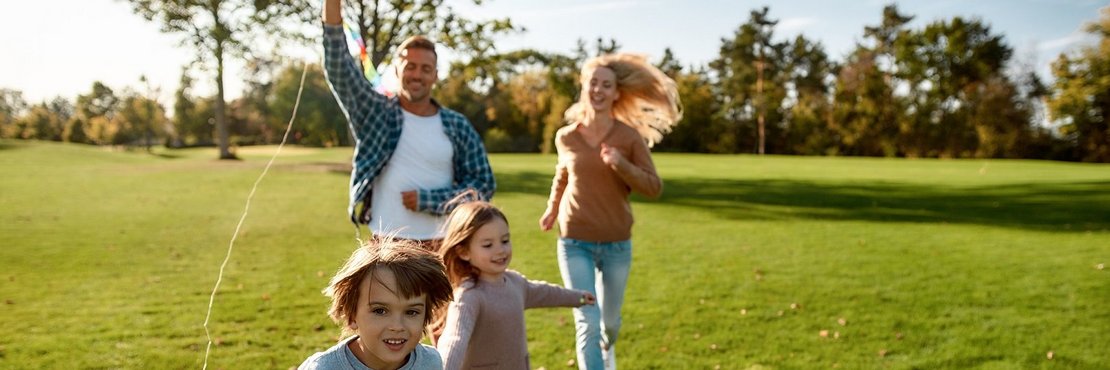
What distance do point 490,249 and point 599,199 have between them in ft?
4.23

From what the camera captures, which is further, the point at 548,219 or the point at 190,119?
the point at 190,119

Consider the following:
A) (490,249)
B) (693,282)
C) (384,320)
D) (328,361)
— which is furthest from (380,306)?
(693,282)

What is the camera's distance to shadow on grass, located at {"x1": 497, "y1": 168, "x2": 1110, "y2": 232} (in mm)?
13852

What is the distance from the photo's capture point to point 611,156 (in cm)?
402

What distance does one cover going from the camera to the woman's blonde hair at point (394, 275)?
220cm

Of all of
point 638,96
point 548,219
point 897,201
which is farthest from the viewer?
point 897,201

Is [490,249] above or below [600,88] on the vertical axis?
below

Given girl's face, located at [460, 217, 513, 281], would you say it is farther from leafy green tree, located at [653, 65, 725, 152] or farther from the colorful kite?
leafy green tree, located at [653, 65, 725, 152]

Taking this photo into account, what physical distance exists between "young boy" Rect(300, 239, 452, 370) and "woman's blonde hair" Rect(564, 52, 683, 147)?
232 cm

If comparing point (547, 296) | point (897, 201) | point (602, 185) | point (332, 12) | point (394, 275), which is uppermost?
point (332, 12)

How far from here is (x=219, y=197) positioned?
60.0ft

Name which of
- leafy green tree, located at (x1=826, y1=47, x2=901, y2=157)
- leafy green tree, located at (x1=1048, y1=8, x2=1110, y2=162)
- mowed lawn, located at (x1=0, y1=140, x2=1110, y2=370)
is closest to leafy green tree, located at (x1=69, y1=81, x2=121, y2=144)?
mowed lawn, located at (x1=0, y1=140, x2=1110, y2=370)

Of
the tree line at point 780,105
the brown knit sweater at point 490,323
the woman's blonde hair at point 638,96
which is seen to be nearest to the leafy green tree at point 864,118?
the tree line at point 780,105

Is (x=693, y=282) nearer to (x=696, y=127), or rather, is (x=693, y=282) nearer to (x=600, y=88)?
(x=600, y=88)
